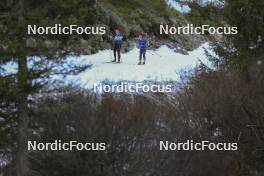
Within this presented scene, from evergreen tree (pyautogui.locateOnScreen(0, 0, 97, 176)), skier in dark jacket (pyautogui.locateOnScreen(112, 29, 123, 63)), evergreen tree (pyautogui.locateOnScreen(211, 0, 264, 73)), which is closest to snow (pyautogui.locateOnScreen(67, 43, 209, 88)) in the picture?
skier in dark jacket (pyautogui.locateOnScreen(112, 29, 123, 63))

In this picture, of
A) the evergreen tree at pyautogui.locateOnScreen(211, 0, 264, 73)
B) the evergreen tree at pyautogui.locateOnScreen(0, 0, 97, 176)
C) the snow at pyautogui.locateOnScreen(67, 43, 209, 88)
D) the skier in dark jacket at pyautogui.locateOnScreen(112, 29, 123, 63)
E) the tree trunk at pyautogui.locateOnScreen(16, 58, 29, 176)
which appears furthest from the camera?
the skier in dark jacket at pyautogui.locateOnScreen(112, 29, 123, 63)

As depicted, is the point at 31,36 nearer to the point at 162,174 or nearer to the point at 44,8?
the point at 44,8

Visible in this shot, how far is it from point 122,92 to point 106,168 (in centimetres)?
265

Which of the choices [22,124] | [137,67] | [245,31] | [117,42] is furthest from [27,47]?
[137,67]

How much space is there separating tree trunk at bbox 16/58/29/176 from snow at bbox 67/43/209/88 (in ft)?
38.0

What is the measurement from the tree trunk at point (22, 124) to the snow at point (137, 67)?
11.6 m

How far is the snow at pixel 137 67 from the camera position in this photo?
25.2 metres

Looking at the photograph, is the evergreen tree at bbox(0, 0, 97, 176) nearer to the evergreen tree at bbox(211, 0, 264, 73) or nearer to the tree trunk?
the tree trunk

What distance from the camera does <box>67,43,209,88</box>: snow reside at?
82.6 ft

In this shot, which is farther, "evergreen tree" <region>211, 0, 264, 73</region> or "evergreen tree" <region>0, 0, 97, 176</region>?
"evergreen tree" <region>211, 0, 264, 73</region>

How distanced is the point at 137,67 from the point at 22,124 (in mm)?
20505

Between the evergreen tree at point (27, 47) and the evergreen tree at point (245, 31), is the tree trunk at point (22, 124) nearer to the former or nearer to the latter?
the evergreen tree at point (27, 47)

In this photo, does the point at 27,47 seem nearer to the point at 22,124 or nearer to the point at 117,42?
the point at 22,124

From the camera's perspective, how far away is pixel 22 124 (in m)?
10.3
